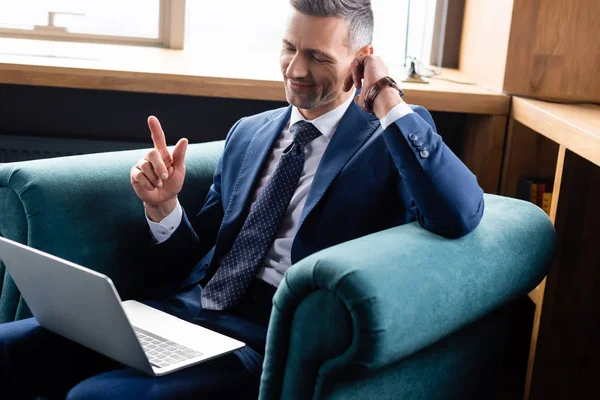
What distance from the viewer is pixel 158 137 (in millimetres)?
1616

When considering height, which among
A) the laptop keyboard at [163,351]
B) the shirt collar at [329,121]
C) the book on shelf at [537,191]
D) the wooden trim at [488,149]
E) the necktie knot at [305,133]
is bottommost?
the laptop keyboard at [163,351]

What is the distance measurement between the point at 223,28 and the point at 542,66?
1.23 metres

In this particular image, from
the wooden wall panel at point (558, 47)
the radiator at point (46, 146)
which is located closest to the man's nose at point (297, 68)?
the wooden wall panel at point (558, 47)

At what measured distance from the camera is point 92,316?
4.23ft

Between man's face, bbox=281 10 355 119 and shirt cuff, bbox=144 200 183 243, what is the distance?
1.13ft

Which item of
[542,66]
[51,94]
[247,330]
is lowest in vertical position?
[247,330]

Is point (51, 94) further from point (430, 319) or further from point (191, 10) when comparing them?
point (430, 319)

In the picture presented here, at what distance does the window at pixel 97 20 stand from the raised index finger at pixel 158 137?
1278 mm

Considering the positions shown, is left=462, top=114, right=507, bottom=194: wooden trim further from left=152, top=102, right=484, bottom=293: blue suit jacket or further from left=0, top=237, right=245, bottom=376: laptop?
left=0, top=237, right=245, bottom=376: laptop

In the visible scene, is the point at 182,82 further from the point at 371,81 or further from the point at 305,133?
the point at 371,81

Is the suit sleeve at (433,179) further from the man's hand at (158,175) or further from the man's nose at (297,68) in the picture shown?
the man's hand at (158,175)

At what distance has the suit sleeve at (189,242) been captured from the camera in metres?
1.69

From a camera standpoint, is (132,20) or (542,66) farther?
(132,20)

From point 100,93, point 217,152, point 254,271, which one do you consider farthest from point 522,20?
point 100,93
